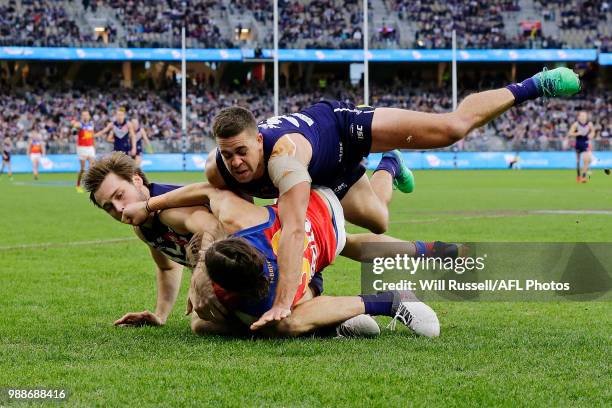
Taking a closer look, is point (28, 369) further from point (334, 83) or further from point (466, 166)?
point (334, 83)

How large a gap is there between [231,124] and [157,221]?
2.78 ft

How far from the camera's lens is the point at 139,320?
653 centimetres

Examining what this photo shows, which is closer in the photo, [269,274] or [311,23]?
[269,274]

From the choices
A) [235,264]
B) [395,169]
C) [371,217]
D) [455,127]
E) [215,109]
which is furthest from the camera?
[215,109]

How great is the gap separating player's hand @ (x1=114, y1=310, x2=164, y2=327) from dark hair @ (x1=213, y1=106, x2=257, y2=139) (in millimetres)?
1312

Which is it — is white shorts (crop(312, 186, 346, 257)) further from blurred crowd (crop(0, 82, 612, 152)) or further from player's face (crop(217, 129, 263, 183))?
blurred crowd (crop(0, 82, 612, 152))

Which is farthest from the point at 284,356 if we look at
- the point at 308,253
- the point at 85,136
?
the point at 85,136

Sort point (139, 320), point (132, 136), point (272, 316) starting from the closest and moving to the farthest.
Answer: point (272, 316) < point (139, 320) < point (132, 136)

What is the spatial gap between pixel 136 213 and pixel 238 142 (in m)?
0.77

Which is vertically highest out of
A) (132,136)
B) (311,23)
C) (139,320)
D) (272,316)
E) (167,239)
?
(311,23)

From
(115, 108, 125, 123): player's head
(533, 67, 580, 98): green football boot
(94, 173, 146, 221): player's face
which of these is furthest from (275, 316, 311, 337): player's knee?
(115, 108, 125, 123): player's head

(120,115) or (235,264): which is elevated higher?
(235,264)

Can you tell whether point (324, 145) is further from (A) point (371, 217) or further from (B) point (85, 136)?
(B) point (85, 136)

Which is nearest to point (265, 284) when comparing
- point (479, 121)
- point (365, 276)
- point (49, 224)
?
point (365, 276)
